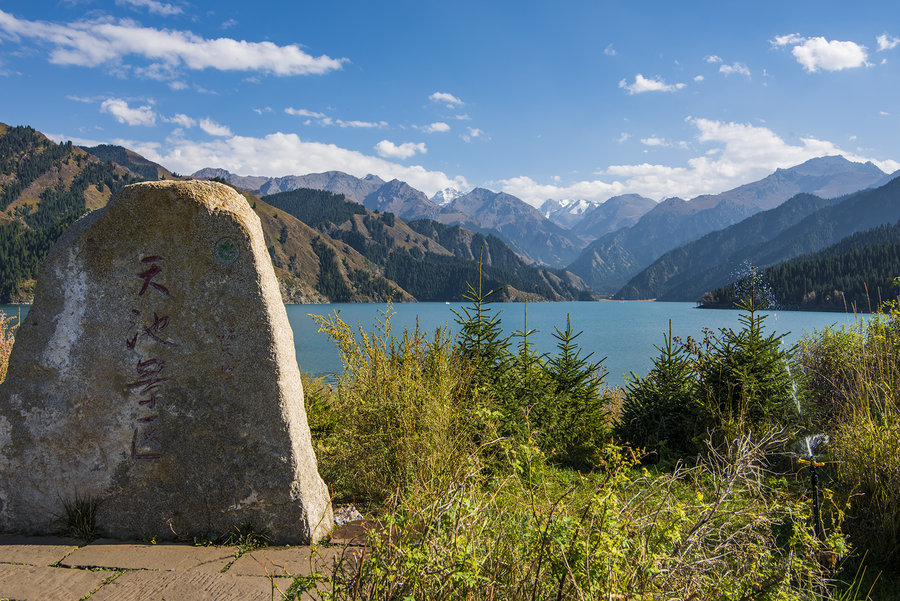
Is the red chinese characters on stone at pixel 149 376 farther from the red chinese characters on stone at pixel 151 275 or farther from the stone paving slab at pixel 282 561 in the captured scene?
the stone paving slab at pixel 282 561

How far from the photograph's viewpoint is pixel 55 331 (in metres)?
3.58

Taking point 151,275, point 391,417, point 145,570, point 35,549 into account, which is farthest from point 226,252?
point 35,549

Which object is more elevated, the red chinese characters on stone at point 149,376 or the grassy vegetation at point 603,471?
the red chinese characters on stone at point 149,376

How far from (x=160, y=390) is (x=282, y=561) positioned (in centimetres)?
155

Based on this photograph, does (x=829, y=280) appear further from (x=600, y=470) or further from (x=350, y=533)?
(x=350, y=533)

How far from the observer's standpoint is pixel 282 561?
10.5 ft

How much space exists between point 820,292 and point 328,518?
350 ft

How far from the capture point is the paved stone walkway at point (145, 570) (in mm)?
2758

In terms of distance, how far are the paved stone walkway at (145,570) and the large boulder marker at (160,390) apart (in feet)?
0.56

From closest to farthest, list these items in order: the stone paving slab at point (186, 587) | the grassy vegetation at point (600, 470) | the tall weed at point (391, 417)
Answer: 1. the grassy vegetation at point (600, 470)
2. the stone paving slab at point (186, 587)
3. the tall weed at point (391, 417)

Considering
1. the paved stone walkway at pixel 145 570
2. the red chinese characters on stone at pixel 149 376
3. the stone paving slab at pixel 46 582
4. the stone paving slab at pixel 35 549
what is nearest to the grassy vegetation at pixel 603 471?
the paved stone walkway at pixel 145 570

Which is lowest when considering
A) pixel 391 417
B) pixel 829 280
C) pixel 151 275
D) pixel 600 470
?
pixel 600 470

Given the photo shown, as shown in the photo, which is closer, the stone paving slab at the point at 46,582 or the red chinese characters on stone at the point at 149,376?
the stone paving slab at the point at 46,582

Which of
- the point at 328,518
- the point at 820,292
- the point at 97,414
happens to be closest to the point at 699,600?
the point at 328,518
